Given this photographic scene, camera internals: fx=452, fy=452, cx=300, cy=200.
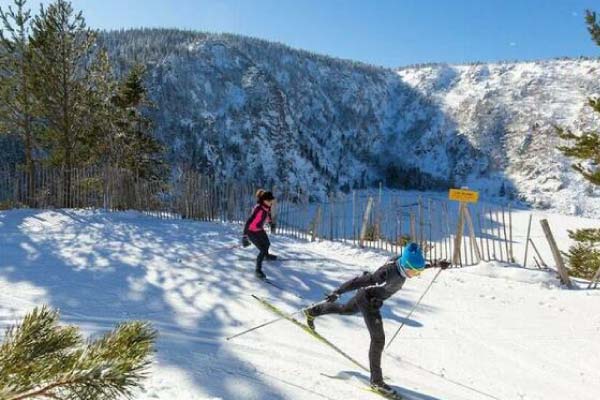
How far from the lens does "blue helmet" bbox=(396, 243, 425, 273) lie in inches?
184

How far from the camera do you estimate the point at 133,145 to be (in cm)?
2212

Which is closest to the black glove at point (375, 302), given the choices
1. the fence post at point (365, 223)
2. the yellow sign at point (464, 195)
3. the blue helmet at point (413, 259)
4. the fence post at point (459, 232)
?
the blue helmet at point (413, 259)

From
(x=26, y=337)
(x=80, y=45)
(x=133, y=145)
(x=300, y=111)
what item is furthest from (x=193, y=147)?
(x=26, y=337)

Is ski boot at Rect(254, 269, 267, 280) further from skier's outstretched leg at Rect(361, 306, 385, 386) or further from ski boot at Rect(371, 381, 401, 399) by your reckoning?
ski boot at Rect(371, 381, 401, 399)

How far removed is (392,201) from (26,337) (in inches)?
518

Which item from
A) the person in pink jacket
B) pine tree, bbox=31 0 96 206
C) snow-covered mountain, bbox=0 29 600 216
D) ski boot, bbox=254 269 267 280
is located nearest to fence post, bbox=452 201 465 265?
the person in pink jacket

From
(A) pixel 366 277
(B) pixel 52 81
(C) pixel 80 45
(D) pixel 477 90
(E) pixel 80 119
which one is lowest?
(A) pixel 366 277

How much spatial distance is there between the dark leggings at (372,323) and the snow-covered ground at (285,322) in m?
0.27

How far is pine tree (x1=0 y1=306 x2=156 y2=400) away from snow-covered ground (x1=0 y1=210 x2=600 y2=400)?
2.20m

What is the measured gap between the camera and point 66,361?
1.42 m

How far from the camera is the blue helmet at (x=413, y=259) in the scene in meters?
4.68

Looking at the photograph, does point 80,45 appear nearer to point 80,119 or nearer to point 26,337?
point 80,119

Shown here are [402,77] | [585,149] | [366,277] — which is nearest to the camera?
[366,277]

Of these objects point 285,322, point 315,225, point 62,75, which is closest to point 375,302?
point 285,322
